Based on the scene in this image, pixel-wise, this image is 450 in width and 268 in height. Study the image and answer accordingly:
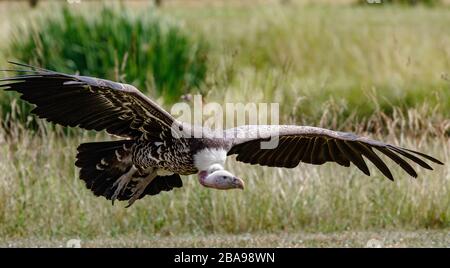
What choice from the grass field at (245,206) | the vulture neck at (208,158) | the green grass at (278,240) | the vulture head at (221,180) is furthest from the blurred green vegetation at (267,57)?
the vulture head at (221,180)

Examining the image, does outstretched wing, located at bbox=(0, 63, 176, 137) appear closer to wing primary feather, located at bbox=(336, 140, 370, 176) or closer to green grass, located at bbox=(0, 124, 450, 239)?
wing primary feather, located at bbox=(336, 140, 370, 176)

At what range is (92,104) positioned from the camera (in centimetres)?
682

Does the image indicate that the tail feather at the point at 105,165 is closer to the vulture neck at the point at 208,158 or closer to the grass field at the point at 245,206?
the vulture neck at the point at 208,158

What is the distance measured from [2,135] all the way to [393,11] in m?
14.7

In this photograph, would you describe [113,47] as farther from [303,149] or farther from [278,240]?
[303,149]

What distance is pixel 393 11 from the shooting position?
22500 mm

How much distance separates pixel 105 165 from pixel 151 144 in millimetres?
453

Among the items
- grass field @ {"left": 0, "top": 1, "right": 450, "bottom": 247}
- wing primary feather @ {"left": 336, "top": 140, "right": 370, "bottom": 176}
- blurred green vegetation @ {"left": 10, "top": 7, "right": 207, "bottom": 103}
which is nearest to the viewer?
wing primary feather @ {"left": 336, "top": 140, "right": 370, "bottom": 176}

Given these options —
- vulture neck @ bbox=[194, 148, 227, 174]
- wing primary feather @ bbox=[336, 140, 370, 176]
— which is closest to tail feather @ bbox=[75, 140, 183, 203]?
vulture neck @ bbox=[194, 148, 227, 174]

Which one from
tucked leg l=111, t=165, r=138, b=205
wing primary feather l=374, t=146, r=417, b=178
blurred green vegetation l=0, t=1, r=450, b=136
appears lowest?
tucked leg l=111, t=165, r=138, b=205

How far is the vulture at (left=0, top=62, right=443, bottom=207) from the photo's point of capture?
21.5 ft

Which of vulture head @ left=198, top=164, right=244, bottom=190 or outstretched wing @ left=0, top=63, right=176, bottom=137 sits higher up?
outstretched wing @ left=0, top=63, right=176, bottom=137

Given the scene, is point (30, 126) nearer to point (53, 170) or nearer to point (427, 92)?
point (53, 170)
